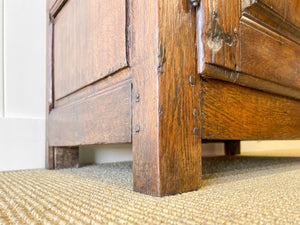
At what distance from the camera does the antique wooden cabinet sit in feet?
1.25

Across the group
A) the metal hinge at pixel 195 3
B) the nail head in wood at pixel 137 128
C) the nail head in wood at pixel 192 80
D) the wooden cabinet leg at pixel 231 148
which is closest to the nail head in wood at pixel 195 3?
the metal hinge at pixel 195 3

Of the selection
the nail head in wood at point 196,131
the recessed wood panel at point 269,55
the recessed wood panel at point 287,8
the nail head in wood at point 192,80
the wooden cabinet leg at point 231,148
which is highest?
the recessed wood panel at point 287,8

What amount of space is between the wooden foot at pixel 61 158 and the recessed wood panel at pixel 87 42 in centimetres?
17

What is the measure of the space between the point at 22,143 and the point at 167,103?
635 mm

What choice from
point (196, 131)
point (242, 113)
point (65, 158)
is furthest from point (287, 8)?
point (65, 158)

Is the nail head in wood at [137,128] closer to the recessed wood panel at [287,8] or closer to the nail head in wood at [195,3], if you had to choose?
the nail head in wood at [195,3]

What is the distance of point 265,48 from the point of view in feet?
1.77

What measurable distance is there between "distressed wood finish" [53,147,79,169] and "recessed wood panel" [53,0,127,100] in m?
0.18

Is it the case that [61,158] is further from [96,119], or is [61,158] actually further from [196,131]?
[196,131]

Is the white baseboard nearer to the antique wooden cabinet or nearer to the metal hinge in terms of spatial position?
the antique wooden cabinet

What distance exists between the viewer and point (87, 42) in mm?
600

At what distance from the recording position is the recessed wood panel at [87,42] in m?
0.47

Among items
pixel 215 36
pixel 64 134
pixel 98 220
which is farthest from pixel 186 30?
pixel 64 134

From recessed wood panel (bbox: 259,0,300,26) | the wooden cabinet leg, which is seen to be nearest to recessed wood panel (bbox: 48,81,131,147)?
recessed wood panel (bbox: 259,0,300,26)
